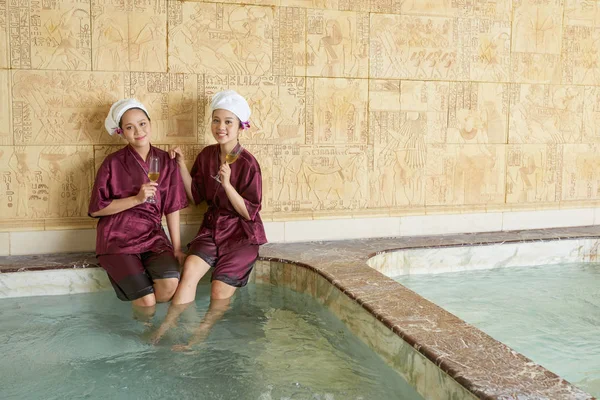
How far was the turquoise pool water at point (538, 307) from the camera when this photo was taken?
3.29 meters

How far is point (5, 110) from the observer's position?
15.1ft

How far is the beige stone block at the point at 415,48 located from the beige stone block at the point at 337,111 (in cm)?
25

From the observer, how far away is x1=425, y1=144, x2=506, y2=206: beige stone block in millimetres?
5688

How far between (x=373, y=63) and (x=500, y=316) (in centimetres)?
252

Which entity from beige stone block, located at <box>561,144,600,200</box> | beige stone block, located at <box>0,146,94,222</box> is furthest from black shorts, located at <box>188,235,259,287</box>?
beige stone block, located at <box>561,144,600,200</box>

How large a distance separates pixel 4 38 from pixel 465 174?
13.5 feet

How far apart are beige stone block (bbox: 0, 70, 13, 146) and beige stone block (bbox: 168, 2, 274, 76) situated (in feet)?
4.04

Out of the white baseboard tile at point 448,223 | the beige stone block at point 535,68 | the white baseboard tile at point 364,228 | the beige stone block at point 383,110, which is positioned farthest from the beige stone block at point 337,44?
the beige stone block at point 535,68

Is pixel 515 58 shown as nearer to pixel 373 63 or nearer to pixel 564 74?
pixel 564 74

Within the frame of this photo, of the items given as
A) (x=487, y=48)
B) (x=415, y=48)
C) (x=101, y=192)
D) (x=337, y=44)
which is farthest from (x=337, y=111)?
(x=101, y=192)

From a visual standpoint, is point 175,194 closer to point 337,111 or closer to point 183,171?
point 183,171

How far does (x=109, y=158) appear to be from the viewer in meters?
4.38

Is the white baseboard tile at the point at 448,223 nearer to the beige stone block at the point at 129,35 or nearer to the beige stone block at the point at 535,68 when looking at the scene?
the beige stone block at the point at 535,68

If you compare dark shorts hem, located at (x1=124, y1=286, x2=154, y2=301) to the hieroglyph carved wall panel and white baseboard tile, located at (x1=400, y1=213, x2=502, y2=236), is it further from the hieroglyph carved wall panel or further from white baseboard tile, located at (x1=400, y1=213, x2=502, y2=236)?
white baseboard tile, located at (x1=400, y1=213, x2=502, y2=236)
